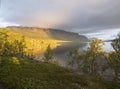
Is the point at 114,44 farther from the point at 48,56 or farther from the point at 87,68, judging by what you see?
the point at 48,56

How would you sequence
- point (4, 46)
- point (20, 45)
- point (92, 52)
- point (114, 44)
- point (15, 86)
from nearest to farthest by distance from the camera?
point (15, 86)
point (114, 44)
point (92, 52)
point (4, 46)
point (20, 45)

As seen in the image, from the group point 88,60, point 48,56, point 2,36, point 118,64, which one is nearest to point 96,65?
point 88,60

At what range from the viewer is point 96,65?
9406 cm

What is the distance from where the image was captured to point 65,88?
101 feet

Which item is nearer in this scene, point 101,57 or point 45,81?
point 45,81

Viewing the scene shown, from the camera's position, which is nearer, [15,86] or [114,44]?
[15,86]

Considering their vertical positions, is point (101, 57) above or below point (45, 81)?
above

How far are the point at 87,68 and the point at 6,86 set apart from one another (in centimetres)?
7244

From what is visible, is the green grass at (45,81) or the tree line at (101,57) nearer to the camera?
the green grass at (45,81)

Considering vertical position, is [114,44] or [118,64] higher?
[114,44]

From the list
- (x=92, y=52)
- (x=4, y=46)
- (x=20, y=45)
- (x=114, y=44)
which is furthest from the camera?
(x=20, y=45)

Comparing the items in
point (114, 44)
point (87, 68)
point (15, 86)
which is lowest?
point (87, 68)

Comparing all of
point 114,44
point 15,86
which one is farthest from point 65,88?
point 114,44

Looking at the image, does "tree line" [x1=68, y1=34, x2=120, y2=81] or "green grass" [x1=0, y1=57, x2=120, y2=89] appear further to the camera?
"tree line" [x1=68, y1=34, x2=120, y2=81]
